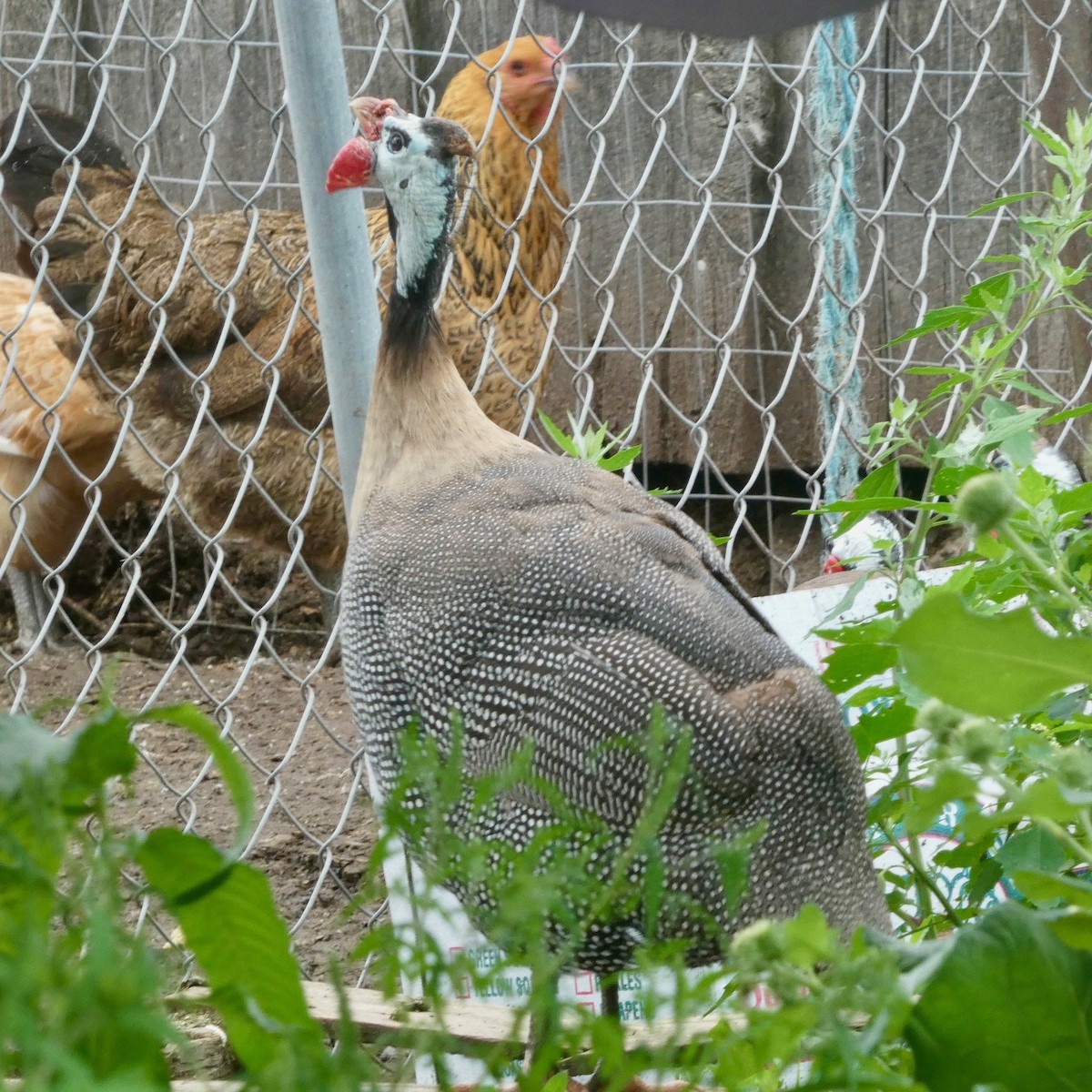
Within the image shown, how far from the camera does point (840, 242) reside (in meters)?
2.71

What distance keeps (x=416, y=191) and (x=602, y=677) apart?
0.81 metres

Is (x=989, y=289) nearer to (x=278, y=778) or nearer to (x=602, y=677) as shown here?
(x=602, y=677)

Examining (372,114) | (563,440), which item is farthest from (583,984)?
(372,114)

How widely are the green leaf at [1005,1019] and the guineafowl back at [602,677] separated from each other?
708 millimetres

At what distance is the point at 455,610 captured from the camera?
4.94ft

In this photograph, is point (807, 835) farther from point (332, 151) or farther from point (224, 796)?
point (224, 796)

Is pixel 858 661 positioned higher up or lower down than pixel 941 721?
→ lower down

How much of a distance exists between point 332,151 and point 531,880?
1398 mm

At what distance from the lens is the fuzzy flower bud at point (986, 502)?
1.93ft

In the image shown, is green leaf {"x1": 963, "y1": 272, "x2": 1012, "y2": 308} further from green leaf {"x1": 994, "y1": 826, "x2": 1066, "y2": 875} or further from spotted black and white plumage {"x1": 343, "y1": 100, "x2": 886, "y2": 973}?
green leaf {"x1": 994, "y1": 826, "x2": 1066, "y2": 875}

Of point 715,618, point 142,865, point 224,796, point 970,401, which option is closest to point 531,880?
point 142,865

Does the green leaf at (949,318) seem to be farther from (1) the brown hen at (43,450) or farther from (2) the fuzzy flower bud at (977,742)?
(1) the brown hen at (43,450)

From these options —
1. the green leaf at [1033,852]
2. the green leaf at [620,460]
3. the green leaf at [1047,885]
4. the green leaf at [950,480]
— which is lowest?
the green leaf at [620,460]

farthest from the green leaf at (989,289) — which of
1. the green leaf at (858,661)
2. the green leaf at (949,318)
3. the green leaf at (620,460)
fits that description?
the green leaf at (620,460)
